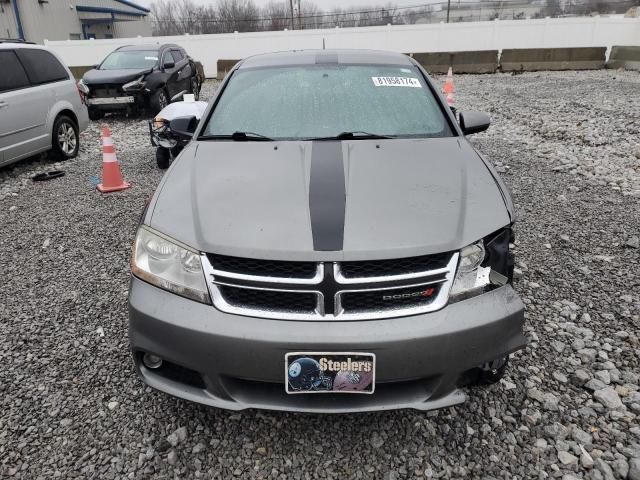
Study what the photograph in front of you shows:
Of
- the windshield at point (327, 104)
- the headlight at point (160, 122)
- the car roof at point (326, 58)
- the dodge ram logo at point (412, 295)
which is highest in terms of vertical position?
the car roof at point (326, 58)

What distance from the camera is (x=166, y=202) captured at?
229 centimetres

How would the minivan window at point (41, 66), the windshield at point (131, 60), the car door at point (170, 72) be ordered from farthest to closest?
the car door at point (170, 72) → the windshield at point (131, 60) → the minivan window at point (41, 66)

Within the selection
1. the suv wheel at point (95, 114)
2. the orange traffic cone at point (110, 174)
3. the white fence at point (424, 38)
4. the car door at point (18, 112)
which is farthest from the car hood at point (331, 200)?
the white fence at point (424, 38)

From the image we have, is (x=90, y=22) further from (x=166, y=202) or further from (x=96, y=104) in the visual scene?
(x=166, y=202)

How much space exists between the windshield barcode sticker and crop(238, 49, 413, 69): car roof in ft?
0.76

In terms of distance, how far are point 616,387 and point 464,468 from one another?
1.04m

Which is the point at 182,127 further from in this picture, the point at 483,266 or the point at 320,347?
the point at 483,266

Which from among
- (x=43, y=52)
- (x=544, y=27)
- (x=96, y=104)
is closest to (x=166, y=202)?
(x=43, y=52)

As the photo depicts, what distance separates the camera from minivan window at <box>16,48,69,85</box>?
6820mm

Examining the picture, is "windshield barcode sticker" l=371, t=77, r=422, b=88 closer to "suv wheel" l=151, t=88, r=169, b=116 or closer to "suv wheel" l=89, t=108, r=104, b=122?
"suv wheel" l=151, t=88, r=169, b=116

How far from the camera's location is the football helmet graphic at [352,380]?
183 cm

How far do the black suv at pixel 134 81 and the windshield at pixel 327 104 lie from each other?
6.98 meters

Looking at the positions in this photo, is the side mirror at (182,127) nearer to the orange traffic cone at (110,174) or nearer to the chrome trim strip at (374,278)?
the chrome trim strip at (374,278)

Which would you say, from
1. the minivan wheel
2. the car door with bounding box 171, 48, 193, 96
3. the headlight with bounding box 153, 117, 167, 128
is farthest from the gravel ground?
the car door with bounding box 171, 48, 193, 96
